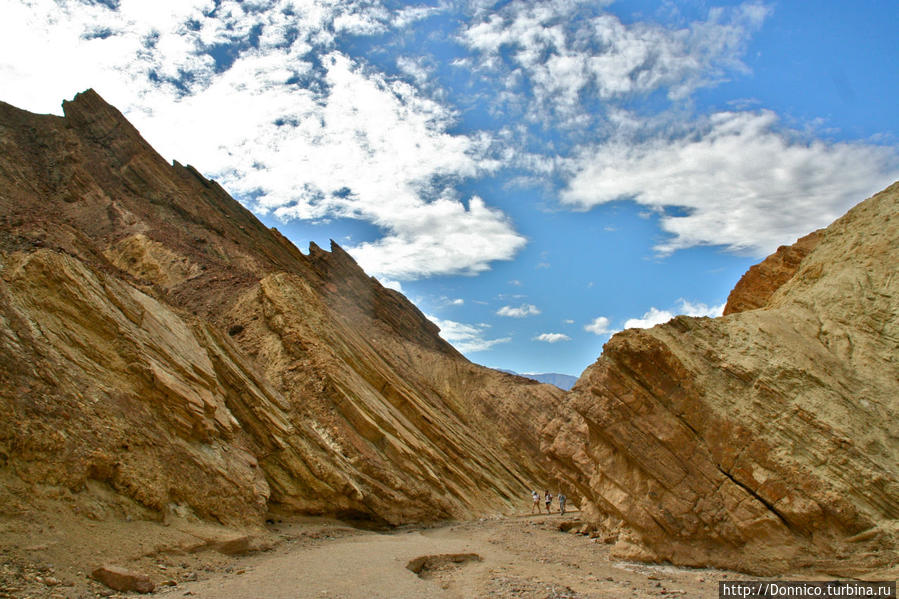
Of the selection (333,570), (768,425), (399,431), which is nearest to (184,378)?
(333,570)

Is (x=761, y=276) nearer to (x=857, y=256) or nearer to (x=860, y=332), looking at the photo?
(x=857, y=256)

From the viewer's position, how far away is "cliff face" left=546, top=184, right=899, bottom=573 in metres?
10.5

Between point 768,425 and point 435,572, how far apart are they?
8080 millimetres

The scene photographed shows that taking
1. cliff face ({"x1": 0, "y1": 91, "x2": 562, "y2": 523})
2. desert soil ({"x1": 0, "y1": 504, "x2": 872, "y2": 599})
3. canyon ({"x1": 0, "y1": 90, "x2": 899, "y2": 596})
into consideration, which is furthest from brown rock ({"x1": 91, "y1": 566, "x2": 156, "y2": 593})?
cliff face ({"x1": 0, "y1": 91, "x2": 562, "y2": 523})

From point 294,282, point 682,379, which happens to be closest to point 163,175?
point 294,282

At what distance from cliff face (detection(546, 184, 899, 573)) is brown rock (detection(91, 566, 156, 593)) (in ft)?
35.1

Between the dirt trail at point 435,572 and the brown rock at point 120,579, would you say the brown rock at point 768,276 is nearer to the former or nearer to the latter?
the dirt trail at point 435,572

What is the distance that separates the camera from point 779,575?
10.6 metres

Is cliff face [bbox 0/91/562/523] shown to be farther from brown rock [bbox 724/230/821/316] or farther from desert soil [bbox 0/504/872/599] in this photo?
brown rock [bbox 724/230/821/316]

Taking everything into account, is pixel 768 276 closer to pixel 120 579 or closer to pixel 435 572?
pixel 435 572

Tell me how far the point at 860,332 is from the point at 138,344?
18.2m

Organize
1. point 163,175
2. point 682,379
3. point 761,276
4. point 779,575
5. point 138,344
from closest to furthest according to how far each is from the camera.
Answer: point 779,575
point 682,379
point 138,344
point 761,276
point 163,175

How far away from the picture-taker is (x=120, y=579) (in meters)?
8.02

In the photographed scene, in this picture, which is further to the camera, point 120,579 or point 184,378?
point 184,378
